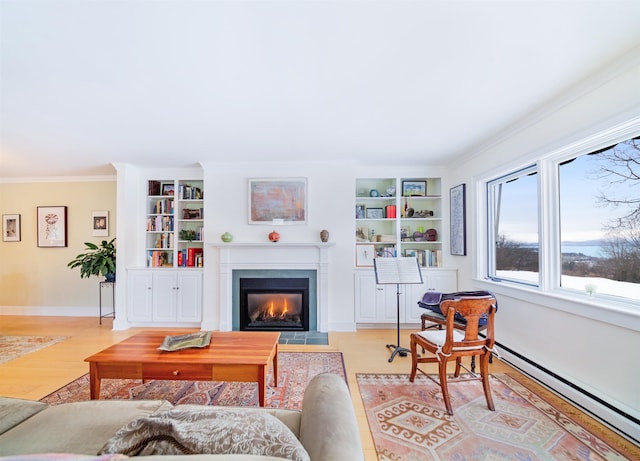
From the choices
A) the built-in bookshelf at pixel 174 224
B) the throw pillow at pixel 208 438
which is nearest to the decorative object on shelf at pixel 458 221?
the throw pillow at pixel 208 438

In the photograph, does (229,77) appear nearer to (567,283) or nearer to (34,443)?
(34,443)

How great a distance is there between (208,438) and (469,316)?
1958 mm

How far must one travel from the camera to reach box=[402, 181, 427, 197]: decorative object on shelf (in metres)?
4.31

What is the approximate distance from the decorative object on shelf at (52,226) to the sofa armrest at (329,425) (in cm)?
569

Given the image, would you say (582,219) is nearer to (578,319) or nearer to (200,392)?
(578,319)

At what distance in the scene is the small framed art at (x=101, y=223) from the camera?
4719 mm

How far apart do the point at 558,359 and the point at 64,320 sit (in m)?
6.46

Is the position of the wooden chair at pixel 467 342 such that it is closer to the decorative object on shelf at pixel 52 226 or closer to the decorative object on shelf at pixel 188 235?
the decorative object on shelf at pixel 188 235

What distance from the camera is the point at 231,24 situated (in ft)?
4.71

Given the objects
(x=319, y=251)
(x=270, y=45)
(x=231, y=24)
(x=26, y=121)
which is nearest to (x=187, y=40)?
(x=231, y=24)

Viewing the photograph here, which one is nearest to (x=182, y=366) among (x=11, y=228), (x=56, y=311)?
(x=56, y=311)

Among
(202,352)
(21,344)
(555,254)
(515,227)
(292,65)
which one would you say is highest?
(292,65)

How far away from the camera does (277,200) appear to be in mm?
3951

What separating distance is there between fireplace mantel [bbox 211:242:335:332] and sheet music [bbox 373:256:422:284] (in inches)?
39.5
